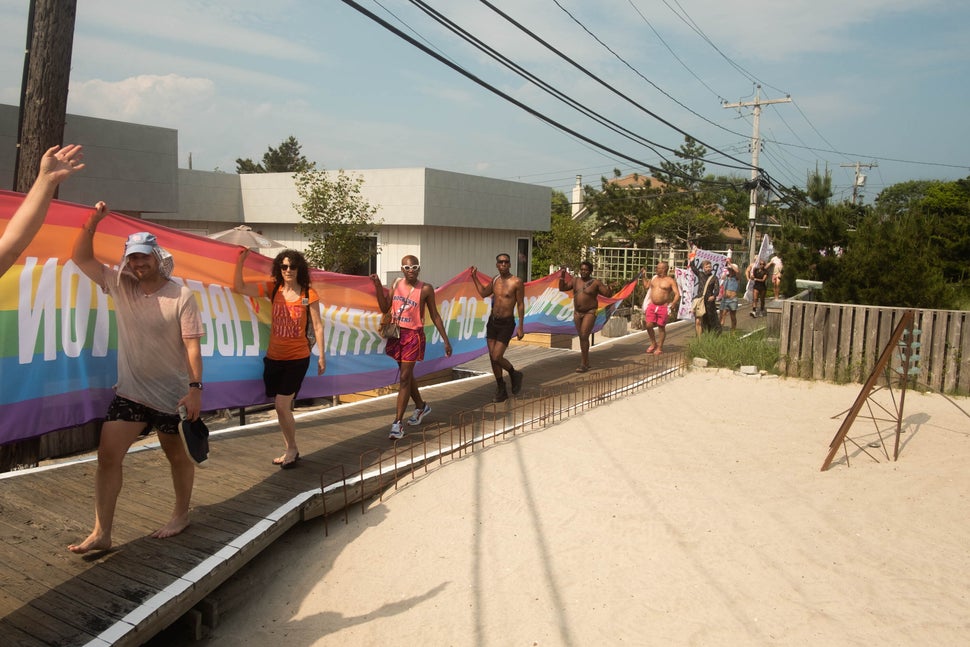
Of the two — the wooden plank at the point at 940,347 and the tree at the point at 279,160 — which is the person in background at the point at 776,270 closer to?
the wooden plank at the point at 940,347

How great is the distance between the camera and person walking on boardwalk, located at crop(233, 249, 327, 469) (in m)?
6.00

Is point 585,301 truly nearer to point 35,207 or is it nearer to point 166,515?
point 166,515

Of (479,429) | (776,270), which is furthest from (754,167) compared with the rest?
(479,429)

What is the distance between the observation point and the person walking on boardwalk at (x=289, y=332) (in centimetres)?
600

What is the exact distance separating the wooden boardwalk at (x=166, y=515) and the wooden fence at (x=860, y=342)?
15.5ft

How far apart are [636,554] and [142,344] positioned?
151 inches

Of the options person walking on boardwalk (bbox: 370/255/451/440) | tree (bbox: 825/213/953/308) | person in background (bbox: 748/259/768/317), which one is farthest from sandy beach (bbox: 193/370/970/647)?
person in background (bbox: 748/259/768/317)

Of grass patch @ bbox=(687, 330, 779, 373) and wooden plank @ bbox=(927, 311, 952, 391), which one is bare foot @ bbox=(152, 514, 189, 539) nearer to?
grass patch @ bbox=(687, 330, 779, 373)

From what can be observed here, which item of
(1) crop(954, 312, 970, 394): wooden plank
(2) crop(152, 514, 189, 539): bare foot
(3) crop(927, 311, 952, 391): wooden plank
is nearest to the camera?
(2) crop(152, 514, 189, 539): bare foot

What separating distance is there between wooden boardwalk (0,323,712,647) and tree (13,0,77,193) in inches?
129

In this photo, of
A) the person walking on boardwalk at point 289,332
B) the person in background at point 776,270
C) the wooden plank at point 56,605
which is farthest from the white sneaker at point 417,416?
the person in background at point 776,270

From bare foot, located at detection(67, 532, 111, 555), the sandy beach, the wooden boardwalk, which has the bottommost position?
the sandy beach

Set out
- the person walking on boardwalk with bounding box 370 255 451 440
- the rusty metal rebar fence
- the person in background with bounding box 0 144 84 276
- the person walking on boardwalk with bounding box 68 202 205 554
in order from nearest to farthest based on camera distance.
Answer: the person in background with bounding box 0 144 84 276, the person walking on boardwalk with bounding box 68 202 205 554, the rusty metal rebar fence, the person walking on boardwalk with bounding box 370 255 451 440

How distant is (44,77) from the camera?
274 inches
